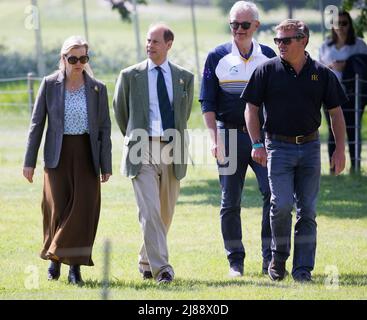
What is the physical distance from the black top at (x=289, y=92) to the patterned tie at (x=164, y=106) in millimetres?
676

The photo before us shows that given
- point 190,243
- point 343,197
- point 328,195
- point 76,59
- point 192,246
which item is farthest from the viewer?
point 328,195

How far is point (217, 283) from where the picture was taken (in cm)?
1056

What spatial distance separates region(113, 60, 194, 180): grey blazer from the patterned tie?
4cm

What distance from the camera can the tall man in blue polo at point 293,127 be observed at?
Answer: 10352mm

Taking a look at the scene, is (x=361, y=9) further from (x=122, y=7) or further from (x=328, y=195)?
(x=122, y=7)

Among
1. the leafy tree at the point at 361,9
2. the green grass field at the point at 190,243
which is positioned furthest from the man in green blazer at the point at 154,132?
the leafy tree at the point at 361,9

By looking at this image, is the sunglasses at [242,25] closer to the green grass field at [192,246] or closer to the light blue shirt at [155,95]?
the light blue shirt at [155,95]

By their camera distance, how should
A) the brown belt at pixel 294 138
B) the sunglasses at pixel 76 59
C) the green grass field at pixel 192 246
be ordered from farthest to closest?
the sunglasses at pixel 76 59, the brown belt at pixel 294 138, the green grass field at pixel 192 246

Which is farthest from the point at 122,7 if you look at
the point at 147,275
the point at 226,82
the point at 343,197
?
the point at 147,275

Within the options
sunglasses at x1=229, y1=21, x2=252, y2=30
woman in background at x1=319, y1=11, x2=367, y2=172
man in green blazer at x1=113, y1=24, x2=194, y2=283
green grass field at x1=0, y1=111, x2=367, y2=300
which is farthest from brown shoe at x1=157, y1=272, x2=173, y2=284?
A: woman in background at x1=319, y1=11, x2=367, y2=172

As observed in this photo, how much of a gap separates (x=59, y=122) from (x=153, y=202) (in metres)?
1.04

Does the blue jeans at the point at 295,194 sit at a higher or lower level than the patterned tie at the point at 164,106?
lower

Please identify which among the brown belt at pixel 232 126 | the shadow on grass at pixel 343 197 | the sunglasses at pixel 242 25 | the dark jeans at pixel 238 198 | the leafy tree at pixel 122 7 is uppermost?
the leafy tree at pixel 122 7

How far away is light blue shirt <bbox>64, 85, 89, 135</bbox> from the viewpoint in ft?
34.9
